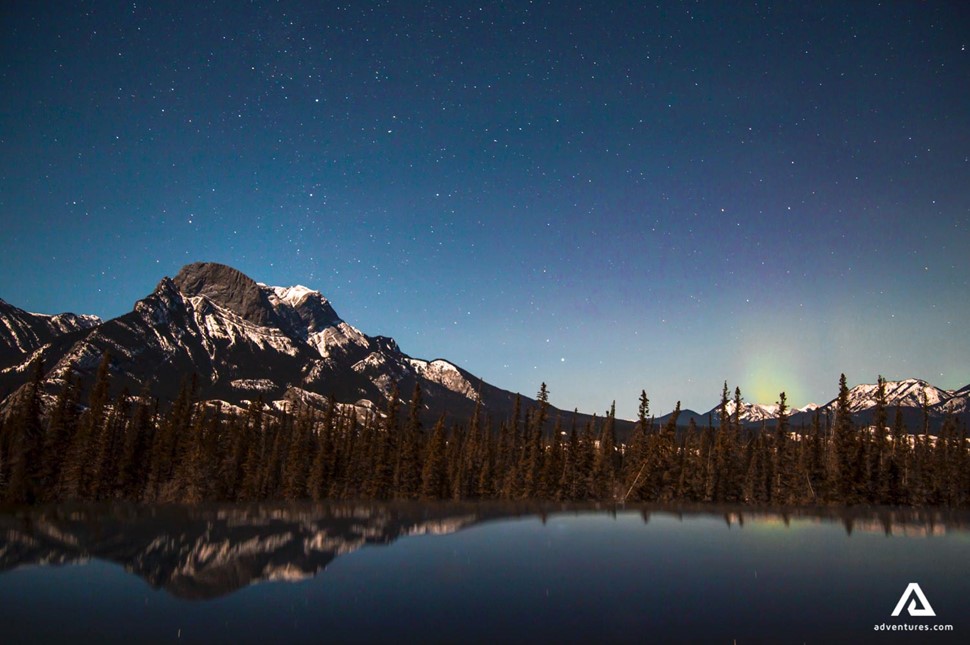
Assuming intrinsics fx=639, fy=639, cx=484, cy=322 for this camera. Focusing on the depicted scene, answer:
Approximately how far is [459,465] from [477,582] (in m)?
79.2

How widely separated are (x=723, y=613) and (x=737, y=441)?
327 feet

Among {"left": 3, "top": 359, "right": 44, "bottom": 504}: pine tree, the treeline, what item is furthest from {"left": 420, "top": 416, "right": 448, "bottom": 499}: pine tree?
{"left": 3, "top": 359, "right": 44, "bottom": 504}: pine tree

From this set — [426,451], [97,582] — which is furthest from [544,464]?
[97,582]

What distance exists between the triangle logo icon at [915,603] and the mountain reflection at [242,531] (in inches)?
1089

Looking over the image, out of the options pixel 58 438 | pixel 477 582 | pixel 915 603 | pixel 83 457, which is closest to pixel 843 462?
pixel 915 603

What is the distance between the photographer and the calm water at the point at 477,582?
2297cm

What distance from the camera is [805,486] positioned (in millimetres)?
102500

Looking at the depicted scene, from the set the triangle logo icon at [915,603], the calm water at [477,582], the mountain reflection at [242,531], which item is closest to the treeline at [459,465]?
the mountain reflection at [242,531]

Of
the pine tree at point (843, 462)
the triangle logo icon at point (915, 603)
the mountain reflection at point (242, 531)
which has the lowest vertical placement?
the mountain reflection at point (242, 531)

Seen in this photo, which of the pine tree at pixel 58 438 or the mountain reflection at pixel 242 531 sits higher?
the pine tree at pixel 58 438

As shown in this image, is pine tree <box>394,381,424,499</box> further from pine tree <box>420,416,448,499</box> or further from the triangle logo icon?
the triangle logo icon

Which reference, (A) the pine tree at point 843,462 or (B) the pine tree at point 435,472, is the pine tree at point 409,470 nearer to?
(B) the pine tree at point 435,472

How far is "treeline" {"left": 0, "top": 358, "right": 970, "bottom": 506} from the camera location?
97.2 meters

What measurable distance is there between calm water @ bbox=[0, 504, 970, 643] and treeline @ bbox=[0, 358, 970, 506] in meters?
41.4
